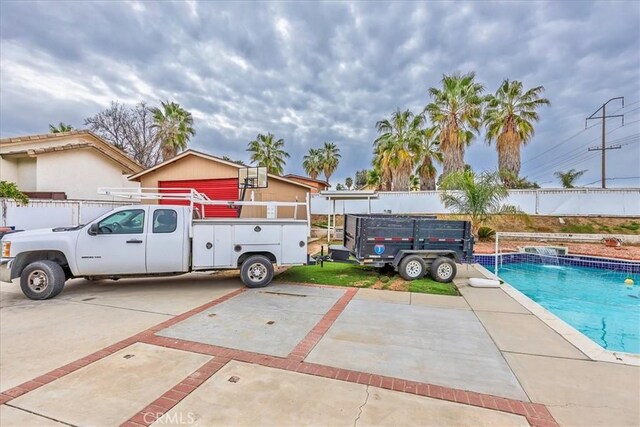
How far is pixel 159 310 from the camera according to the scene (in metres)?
5.18

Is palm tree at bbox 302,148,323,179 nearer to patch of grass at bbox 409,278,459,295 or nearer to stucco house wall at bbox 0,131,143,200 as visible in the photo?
stucco house wall at bbox 0,131,143,200

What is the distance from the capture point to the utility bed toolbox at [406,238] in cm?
739

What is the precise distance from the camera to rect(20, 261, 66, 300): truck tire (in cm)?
564

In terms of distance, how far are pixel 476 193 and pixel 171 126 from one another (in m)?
23.6

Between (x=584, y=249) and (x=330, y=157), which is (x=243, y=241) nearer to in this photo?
(x=584, y=249)

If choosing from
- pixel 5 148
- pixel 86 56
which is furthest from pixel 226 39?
pixel 5 148

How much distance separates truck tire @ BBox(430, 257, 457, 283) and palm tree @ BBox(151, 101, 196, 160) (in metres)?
23.7

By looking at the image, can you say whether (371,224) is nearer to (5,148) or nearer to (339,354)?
(339,354)

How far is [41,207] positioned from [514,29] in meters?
18.8

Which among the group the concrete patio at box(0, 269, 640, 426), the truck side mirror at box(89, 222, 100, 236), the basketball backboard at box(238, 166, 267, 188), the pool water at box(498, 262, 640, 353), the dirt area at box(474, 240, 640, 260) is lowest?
the pool water at box(498, 262, 640, 353)

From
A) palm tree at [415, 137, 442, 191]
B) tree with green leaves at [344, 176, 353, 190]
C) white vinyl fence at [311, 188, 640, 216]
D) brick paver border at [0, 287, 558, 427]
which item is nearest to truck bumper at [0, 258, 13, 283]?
brick paver border at [0, 287, 558, 427]

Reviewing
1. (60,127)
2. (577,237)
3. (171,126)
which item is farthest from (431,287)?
(60,127)

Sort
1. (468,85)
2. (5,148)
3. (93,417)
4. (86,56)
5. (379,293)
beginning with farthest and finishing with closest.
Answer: (468,85)
(86,56)
(5,148)
(379,293)
(93,417)

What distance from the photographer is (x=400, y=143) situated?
76.2 ft
